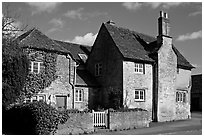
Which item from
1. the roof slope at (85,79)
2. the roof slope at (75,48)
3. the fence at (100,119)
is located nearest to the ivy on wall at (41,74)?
the roof slope at (85,79)

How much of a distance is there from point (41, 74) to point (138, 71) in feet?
32.4

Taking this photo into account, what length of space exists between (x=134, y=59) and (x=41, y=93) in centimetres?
962

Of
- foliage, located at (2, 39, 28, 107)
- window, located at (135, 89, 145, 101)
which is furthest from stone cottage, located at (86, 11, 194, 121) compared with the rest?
foliage, located at (2, 39, 28, 107)

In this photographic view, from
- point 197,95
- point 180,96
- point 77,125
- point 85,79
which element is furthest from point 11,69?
point 197,95

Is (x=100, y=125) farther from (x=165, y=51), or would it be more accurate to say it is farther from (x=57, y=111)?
(x=165, y=51)

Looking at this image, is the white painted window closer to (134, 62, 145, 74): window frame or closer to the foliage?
the foliage

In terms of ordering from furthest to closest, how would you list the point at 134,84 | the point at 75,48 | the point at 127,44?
1. the point at 75,48
2. the point at 127,44
3. the point at 134,84

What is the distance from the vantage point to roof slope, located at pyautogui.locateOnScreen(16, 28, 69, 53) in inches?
1030

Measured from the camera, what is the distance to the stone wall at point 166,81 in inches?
1228

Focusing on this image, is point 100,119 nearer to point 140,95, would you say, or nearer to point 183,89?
point 140,95

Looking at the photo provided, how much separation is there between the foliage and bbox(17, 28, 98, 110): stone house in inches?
217

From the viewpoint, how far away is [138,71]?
100ft

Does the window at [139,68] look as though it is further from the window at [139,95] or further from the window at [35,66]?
the window at [35,66]

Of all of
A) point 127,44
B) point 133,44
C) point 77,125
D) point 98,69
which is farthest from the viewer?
point 98,69
